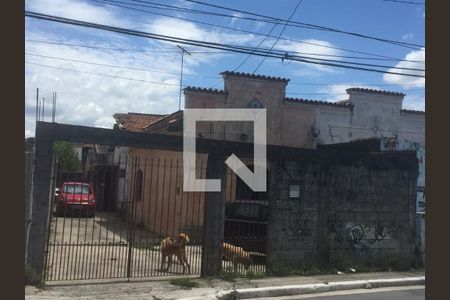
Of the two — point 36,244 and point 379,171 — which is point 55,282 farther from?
point 379,171

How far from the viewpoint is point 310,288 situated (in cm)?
1005

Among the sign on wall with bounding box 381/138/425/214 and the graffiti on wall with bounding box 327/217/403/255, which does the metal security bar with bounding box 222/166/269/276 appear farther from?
the sign on wall with bounding box 381/138/425/214

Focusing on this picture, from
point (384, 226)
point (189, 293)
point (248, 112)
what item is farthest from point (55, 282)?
point (248, 112)

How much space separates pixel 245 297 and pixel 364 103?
46.0 ft

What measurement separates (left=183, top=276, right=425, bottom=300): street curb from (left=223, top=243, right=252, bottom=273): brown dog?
130cm

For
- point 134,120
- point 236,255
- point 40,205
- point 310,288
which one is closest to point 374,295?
point 310,288

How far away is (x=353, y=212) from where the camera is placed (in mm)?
12680

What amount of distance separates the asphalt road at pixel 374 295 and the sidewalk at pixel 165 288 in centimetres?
28

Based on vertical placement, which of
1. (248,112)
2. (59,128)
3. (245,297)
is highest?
(248,112)

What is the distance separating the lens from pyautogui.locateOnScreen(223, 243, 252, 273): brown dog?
35.8 ft

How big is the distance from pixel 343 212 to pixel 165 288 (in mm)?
5186

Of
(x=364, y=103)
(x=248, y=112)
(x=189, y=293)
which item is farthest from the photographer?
(x=364, y=103)

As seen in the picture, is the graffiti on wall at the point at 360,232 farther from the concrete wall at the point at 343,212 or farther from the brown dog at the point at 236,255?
the brown dog at the point at 236,255

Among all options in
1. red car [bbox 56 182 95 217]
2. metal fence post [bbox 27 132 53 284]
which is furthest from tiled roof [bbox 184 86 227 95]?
metal fence post [bbox 27 132 53 284]
